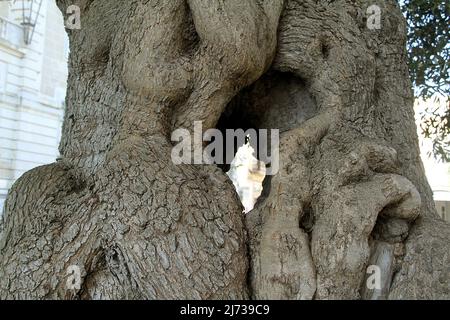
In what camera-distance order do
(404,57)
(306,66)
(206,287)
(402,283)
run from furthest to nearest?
(404,57), (306,66), (402,283), (206,287)

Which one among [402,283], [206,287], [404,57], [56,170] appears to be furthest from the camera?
[404,57]

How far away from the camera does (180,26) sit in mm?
2723

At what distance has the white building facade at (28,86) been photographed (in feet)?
42.5

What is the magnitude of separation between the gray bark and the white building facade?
407 inches

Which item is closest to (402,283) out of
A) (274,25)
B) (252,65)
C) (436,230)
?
(436,230)

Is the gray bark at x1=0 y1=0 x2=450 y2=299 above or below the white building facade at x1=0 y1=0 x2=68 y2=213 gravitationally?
below

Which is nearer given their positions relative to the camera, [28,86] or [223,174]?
[223,174]

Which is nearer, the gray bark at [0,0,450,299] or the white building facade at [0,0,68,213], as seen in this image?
the gray bark at [0,0,450,299]

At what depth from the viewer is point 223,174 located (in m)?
2.63

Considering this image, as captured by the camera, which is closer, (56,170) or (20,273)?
(20,273)

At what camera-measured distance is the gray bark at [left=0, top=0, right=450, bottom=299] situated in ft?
7.49

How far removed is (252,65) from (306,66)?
1.37 feet

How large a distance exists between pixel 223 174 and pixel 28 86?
1211cm
